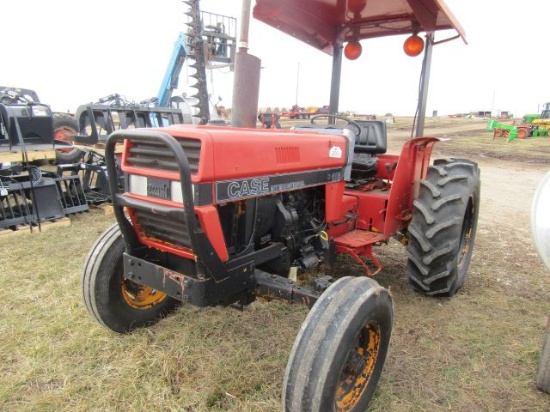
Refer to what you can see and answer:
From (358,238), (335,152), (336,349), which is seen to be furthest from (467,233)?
(336,349)

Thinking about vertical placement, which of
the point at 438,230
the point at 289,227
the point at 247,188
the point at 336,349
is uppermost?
the point at 247,188

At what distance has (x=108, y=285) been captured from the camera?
8.48ft

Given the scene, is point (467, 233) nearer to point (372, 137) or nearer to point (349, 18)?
point (372, 137)

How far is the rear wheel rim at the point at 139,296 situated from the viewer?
2730mm

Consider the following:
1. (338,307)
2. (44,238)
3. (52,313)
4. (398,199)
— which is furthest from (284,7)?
(44,238)

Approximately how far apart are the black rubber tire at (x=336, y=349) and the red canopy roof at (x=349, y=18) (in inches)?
93.1

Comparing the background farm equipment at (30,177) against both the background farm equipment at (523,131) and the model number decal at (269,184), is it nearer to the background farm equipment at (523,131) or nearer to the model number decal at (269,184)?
the model number decal at (269,184)

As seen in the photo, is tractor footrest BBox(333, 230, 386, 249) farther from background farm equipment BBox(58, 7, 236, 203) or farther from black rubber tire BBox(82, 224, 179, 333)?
background farm equipment BBox(58, 7, 236, 203)

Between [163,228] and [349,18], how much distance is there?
296 cm

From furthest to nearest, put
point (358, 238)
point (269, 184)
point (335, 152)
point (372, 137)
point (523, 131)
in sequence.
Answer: point (523, 131) < point (372, 137) < point (358, 238) < point (335, 152) < point (269, 184)

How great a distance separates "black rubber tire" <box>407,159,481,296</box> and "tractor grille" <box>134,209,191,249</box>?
5.94ft

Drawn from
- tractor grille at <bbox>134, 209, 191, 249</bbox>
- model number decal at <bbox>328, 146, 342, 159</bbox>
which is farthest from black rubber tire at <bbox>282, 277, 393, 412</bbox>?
model number decal at <bbox>328, 146, 342, 159</bbox>

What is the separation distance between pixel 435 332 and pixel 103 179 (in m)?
5.59

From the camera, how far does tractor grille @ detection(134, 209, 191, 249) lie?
208 cm
